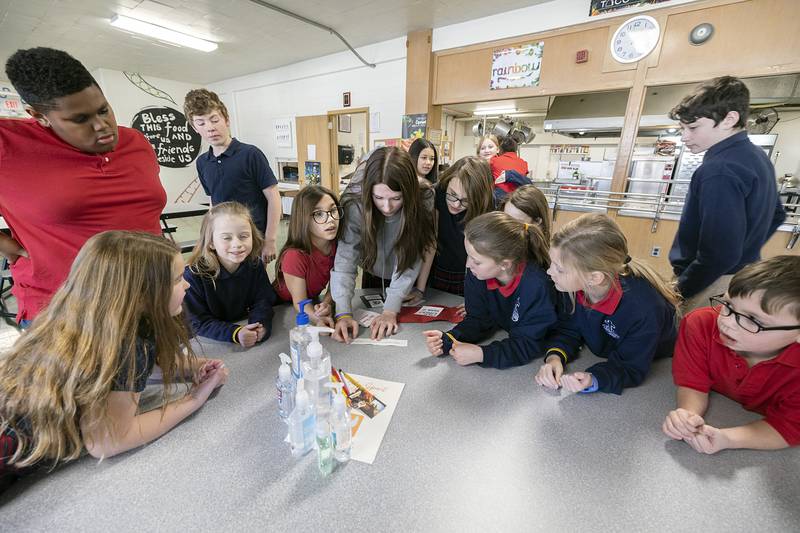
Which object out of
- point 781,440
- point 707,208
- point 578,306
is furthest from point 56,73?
point 707,208

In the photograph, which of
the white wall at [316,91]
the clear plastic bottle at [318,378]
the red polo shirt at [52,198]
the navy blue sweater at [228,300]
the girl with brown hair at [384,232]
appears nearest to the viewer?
the clear plastic bottle at [318,378]

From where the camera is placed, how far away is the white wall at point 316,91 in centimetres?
431

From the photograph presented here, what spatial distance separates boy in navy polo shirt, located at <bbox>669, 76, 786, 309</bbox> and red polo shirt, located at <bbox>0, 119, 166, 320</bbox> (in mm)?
2018

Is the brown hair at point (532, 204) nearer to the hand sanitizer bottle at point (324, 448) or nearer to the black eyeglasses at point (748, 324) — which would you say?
the black eyeglasses at point (748, 324)

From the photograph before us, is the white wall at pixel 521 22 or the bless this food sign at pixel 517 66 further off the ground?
the white wall at pixel 521 22

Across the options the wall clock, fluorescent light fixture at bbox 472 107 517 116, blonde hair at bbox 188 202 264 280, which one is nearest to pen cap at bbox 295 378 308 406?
blonde hair at bbox 188 202 264 280

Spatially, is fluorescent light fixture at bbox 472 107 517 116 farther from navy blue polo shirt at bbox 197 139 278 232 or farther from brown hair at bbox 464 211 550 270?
brown hair at bbox 464 211 550 270

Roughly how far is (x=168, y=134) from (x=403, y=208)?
7202 millimetres

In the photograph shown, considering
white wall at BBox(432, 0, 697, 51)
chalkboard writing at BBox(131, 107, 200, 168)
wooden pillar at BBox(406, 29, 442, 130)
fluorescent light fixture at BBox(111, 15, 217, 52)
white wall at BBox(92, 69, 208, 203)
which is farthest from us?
chalkboard writing at BBox(131, 107, 200, 168)

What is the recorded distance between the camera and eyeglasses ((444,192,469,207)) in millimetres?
1525

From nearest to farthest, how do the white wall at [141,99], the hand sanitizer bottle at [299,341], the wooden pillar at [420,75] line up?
1. the hand sanitizer bottle at [299,341]
2. the wooden pillar at [420,75]
3. the white wall at [141,99]

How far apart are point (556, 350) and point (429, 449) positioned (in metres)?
0.55

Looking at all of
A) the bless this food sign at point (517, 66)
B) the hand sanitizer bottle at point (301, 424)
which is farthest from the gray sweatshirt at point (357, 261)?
the bless this food sign at point (517, 66)

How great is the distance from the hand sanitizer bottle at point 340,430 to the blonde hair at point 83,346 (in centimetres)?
39
